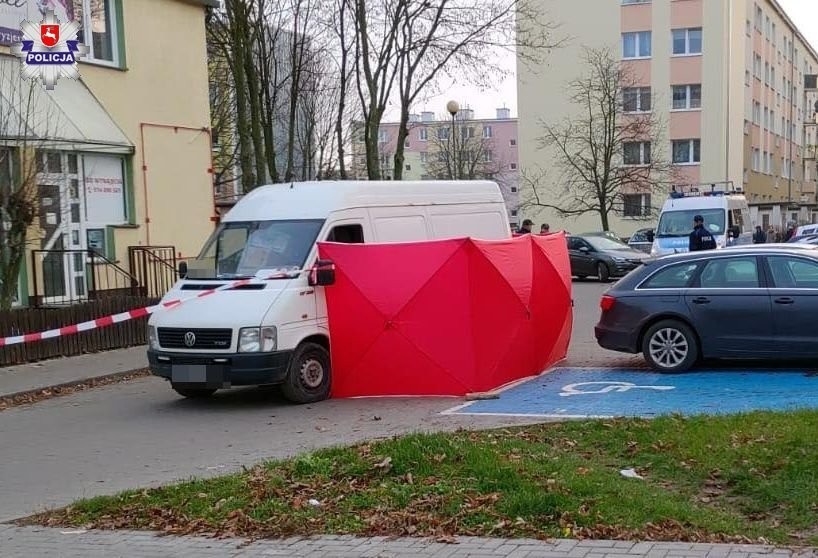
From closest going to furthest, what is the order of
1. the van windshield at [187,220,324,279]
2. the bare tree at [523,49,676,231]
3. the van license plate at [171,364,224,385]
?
the van license plate at [171,364,224,385], the van windshield at [187,220,324,279], the bare tree at [523,49,676,231]

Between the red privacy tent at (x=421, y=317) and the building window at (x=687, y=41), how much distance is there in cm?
4412

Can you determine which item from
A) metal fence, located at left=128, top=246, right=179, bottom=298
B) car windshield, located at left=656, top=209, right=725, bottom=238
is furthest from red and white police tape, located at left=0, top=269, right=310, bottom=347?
car windshield, located at left=656, top=209, right=725, bottom=238

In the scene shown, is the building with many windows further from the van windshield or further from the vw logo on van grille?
the vw logo on van grille

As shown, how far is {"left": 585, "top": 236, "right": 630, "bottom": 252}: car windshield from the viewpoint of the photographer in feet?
97.0

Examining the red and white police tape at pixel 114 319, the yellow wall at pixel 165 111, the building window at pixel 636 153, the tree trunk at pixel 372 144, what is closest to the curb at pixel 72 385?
the red and white police tape at pixel 114 319

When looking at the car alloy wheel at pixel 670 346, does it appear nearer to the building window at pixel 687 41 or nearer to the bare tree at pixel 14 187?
the bare tree at pixel 14 187

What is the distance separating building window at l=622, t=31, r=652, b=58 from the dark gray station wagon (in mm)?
43201

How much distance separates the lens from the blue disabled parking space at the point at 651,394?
8.67 meters

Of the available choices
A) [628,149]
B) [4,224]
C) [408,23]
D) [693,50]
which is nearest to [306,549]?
[4,224]

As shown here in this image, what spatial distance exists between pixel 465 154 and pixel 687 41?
90.1ft

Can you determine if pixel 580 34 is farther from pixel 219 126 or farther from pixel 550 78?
pixel 219 126

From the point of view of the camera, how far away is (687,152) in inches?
2032

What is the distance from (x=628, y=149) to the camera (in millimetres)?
47875

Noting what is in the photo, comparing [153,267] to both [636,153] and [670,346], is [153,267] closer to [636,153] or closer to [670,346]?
[670,346]
